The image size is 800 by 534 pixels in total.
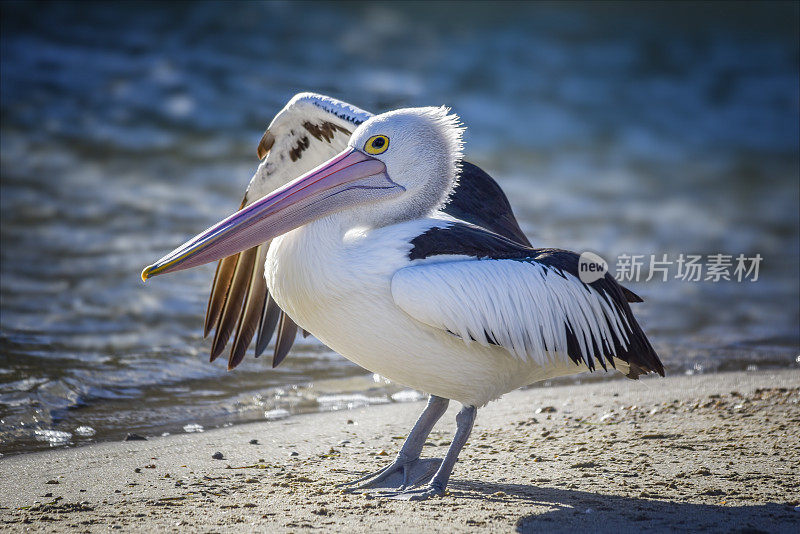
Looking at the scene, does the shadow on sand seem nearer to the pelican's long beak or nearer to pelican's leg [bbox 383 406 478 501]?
pelican's leg [bbox 383 406 478 501]

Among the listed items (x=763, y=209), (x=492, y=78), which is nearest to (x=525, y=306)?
(x=763, y=209)

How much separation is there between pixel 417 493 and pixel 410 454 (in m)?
0.36

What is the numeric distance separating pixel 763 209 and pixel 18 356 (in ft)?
31.7

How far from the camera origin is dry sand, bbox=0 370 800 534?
3.23 metres

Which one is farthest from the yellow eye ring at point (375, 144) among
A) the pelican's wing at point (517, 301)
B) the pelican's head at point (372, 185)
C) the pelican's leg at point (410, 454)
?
the pelican's leg at point (410, 454)

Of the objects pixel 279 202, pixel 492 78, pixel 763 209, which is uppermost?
pixel 492 78

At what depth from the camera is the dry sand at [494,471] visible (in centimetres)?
323

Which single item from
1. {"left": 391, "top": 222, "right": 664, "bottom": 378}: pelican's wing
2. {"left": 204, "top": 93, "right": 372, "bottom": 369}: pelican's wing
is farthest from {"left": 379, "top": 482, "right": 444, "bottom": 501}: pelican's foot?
{"left": 204, "top": 93, "right": 372, "bottom": 369}: pelican's wing

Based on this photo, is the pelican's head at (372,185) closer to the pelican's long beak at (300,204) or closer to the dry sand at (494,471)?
the pelican's long beak at (300,204)

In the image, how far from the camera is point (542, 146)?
15.4m

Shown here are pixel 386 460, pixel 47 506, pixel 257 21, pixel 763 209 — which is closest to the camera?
pixel 47 506

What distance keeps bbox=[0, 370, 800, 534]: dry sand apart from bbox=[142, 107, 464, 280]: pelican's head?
3.21 feet

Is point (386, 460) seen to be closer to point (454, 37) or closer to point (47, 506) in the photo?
point (47, 506)

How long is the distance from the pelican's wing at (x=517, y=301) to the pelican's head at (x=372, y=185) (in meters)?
0.23
